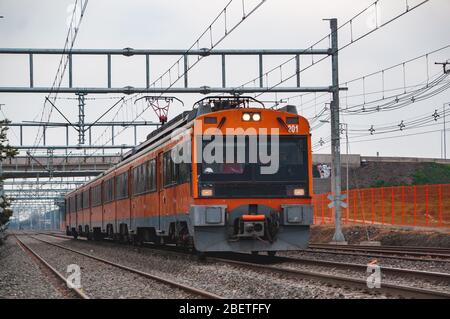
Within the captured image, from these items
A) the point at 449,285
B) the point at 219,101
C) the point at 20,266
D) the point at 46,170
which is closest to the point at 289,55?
the point at 219,101

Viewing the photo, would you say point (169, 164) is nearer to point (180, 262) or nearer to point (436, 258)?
point (180, 262)

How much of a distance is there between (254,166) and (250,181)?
1.15 feet

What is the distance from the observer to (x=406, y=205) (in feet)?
109

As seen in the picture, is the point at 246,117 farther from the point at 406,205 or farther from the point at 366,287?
the point at 406,205

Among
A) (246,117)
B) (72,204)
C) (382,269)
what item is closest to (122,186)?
(246,117)

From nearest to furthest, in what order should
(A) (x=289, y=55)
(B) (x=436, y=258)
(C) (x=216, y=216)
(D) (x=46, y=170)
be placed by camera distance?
1. (C) (x=216, y=216)
2. (B) (x=436, y=258)
3. (A) (x=289, y=55)
4. (D) (x=46, y=170)

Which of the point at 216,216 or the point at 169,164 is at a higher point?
the point at 169,164

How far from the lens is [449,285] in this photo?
12.8m

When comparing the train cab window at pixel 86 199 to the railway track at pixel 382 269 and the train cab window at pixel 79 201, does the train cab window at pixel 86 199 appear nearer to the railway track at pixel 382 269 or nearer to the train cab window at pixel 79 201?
the train cab window at pixel 79 201

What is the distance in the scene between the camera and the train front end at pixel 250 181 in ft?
58.1

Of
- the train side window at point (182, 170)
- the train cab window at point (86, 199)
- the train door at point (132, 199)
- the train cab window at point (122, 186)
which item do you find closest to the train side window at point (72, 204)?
the train cab window at point (86, 199)

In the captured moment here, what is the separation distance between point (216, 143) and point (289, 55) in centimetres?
1281

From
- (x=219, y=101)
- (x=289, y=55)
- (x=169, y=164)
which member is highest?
(x=289, y=55)
